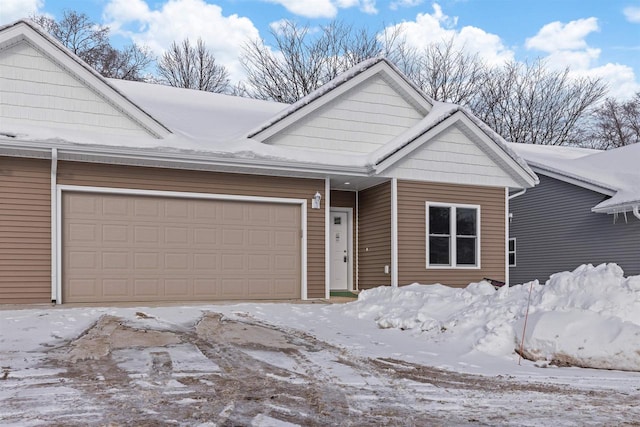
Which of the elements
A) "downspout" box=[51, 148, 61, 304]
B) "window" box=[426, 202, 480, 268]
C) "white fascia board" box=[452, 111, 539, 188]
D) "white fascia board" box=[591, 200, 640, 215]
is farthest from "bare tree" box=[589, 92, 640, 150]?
"downspout" box=[51, 148, 61, 304]

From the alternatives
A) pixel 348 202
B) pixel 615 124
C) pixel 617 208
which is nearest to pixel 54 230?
pixel 348 202

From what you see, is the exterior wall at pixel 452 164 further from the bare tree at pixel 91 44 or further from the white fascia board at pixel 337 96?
the bare tree at pixel 91 44

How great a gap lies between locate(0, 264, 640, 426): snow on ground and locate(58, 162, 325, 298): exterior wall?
229cm

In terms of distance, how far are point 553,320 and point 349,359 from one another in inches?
106

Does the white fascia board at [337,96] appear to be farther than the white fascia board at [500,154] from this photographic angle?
No

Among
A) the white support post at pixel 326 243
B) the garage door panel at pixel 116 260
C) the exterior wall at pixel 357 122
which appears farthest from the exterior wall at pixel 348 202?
the garage door panel at pixel 116 260

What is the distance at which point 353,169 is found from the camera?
12805 mm

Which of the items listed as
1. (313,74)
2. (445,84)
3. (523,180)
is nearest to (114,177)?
(523,180)

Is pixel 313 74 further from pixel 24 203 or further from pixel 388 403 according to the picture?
pixel 388 403

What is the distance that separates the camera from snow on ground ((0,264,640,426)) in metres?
4.70

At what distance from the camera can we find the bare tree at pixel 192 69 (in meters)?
34.4

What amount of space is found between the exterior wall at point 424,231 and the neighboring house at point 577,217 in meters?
3.97

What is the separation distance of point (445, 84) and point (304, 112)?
2424 centimetres

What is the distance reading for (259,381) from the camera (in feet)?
18.5
